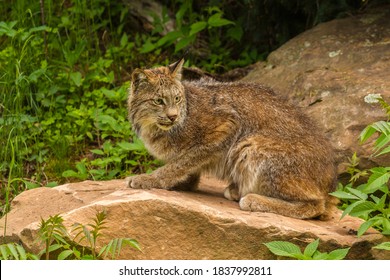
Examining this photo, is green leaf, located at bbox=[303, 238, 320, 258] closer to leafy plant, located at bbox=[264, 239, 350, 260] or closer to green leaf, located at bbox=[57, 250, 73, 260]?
leafy plant, located at bbox=[264, 239, 350, 260]

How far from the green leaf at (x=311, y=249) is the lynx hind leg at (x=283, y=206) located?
32.0 inches

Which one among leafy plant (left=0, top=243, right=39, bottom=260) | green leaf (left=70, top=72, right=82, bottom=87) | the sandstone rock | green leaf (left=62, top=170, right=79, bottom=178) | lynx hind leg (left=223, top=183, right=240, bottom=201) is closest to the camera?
leafy plant (left=0, top=243, right=39, bottom=260)

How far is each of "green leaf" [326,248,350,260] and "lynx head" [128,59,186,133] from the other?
173 cm

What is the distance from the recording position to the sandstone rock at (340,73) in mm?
7723

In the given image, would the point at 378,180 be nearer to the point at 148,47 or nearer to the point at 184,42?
the point at 184,42

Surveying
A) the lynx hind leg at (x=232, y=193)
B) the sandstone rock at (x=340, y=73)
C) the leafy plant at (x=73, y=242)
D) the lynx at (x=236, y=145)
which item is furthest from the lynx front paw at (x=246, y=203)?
the sandstone rock at (x=340, y=73)

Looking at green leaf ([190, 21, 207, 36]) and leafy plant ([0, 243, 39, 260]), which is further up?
green leaf ([190, 21, 207, 36])

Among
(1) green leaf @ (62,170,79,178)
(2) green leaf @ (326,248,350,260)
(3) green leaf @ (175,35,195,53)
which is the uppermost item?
(3) green leaf @ (175,35,195,53)

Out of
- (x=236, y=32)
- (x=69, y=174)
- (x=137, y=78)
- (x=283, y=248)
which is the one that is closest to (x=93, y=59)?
(x=236, y=32)

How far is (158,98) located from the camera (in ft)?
21.5

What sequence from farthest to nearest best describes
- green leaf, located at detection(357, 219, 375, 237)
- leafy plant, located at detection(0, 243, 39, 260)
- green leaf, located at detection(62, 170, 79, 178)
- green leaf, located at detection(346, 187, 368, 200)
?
green leaf, located at detection(62, 170, 79, 178) < green leaf, located at detection(346, 187, 368, 200) < green leaf, located at detection(357, 219, 375, 237) < leafy plant, located at detection(0, 243, 39, 260)

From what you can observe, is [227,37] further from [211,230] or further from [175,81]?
[211,230]

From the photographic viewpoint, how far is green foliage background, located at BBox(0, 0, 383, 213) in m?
8.54

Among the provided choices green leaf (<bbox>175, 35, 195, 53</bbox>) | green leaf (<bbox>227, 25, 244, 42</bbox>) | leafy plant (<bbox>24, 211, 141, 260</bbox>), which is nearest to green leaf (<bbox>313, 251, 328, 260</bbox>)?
leafy plant (<bbox>24, 211, 141, 260</bbox>)
